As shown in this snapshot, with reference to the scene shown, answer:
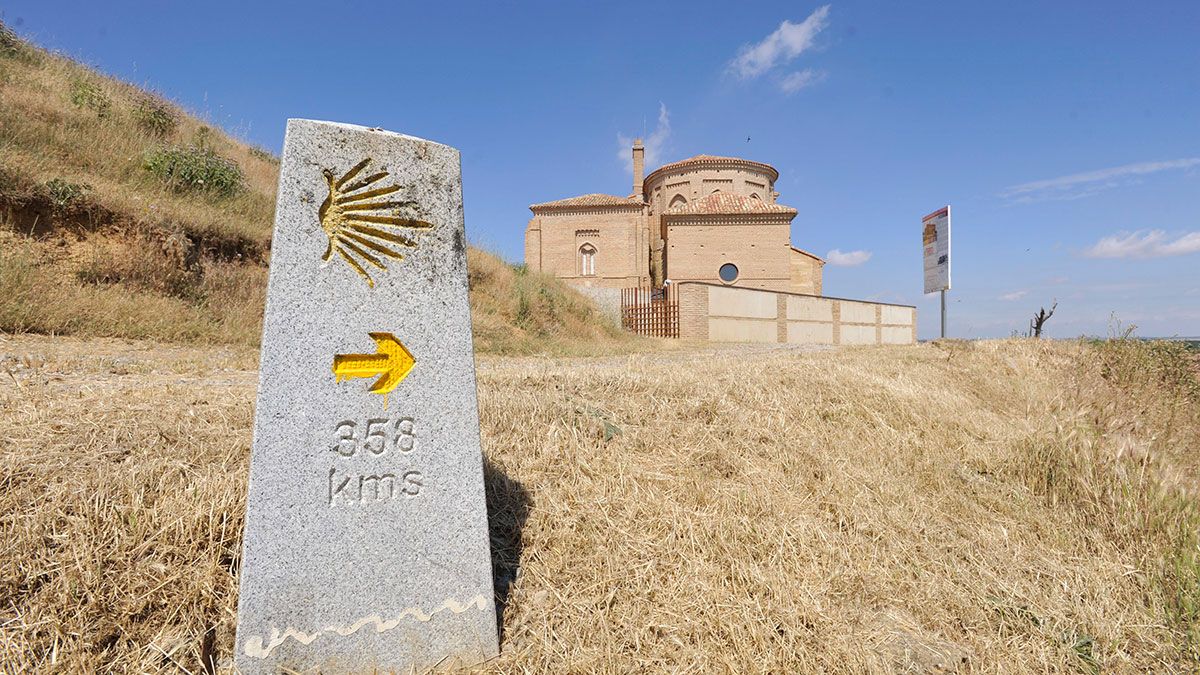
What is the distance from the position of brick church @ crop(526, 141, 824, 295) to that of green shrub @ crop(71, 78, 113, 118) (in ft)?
52.7

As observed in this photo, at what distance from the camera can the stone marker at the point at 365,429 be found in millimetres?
2037

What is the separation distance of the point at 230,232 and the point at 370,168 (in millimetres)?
10165

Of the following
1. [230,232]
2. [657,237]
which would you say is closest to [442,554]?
[230,232]

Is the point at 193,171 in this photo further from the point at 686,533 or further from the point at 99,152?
the point at 686,533

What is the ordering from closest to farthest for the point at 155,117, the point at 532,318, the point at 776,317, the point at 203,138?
the point at 155,117 < the point at 203,138 < the point at 532,318 < the point at 776,317

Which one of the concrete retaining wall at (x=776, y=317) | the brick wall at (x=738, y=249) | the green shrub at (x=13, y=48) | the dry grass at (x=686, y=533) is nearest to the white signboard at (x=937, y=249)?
the concrete retaining wall at (x=776, y=317)

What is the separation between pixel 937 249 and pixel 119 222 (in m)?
21.0

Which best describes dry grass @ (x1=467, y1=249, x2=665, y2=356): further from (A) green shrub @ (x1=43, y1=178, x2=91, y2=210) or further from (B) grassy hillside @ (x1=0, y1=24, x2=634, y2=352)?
(A) green shrub @ (x1=43, y1=178, x2=91, y2=210)

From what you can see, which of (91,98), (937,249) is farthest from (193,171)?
(937,249)

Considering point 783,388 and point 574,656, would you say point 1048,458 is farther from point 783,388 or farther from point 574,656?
point 574,656

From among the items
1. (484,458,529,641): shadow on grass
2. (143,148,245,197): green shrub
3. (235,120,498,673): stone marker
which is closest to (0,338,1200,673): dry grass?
(484,458,529,641): shadow on grass

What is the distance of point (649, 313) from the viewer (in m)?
21.1

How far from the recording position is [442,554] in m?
2.26

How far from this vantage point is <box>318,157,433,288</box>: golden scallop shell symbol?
83.9 inches
